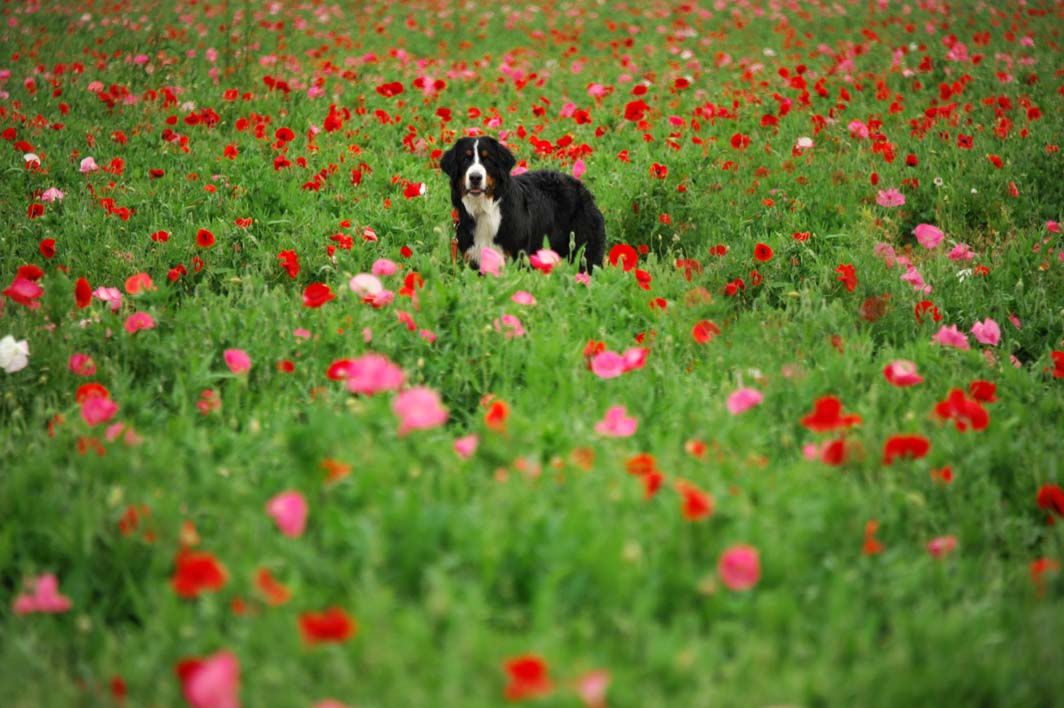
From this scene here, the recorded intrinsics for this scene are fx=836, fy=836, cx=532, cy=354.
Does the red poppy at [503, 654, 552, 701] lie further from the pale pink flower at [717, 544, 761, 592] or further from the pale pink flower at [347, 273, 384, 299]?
the pale pink flower at [347, 273, 384, 299]

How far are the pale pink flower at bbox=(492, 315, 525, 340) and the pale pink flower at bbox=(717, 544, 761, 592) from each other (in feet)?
4.68

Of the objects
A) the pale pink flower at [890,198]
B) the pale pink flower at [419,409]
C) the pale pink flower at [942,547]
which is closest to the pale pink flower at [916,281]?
the pale pink flower at [890,198]

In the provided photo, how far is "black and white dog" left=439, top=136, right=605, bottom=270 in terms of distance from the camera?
4.61m

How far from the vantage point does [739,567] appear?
5.26 ft

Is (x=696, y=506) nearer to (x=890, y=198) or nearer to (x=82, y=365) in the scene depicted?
(x=82, y=365)

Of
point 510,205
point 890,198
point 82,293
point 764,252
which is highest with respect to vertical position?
point 82,293

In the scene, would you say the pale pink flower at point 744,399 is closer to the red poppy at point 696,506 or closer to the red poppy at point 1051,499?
the red poppy at point 696,506

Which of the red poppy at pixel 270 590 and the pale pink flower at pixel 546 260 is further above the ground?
the red poppy at pixel 270 590

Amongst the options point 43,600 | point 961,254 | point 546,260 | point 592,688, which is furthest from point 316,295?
point 961,254

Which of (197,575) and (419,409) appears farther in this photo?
(419,409)

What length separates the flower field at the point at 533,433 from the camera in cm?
154

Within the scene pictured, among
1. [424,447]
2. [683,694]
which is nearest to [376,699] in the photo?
[683,694]

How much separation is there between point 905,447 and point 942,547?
25 centimetres

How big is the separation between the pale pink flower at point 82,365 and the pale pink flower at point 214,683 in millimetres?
1562
